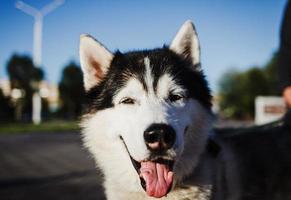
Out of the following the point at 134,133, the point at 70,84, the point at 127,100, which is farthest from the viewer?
the point at 70,84

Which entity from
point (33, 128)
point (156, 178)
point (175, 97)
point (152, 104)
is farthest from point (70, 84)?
point (156, 178)

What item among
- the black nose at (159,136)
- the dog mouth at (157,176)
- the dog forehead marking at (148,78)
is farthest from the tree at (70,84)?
the black nose at (159,136)

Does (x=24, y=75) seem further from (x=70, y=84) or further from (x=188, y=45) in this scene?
(x=188, y=45)

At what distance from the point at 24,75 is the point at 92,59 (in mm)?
50770

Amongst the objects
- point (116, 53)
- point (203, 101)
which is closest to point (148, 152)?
point (203, 101)

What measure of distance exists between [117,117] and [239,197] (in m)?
1.30

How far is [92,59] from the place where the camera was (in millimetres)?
4684

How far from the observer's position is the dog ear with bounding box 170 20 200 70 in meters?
4.54

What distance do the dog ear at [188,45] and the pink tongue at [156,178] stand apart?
116 cm

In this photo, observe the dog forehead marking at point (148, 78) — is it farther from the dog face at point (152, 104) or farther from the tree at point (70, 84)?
the tree at point (70, 84)

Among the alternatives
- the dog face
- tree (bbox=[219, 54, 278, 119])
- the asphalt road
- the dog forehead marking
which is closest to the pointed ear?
the dog face

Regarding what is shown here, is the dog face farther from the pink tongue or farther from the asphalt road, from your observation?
the asphalt road

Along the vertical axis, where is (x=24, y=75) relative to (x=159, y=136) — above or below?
above

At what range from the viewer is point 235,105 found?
81750 mm
